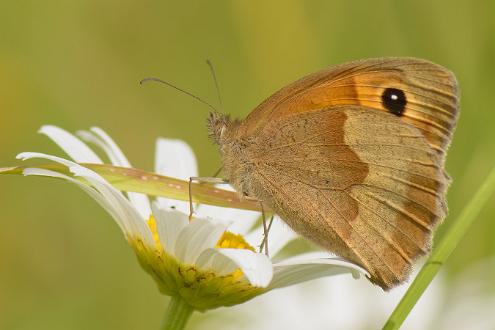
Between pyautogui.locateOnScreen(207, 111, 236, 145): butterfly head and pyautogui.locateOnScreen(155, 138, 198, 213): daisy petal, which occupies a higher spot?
pyautogui.locateOnScreen(207, 111, 236, 145): butterfly head

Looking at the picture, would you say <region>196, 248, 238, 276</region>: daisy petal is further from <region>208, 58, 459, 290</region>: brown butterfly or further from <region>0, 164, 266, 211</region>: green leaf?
<region>208, 58, 459, 290</region>: brown butterfly

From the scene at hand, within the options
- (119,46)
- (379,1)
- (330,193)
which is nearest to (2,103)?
(119,46)

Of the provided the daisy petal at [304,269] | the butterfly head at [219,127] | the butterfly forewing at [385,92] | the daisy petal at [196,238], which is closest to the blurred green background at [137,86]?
the butterfly forewing at [385,92]

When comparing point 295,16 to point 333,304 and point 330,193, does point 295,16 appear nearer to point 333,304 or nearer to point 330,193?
point 333,304

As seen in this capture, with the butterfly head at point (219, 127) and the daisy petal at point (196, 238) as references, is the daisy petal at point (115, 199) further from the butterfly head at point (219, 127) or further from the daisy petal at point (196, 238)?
the butterfly head at point (219, 127)

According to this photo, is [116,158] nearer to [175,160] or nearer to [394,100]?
[175,160]

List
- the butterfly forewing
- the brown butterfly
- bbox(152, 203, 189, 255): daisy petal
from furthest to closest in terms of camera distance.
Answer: the butterfly forewing → the brown butterfly → bbox(152, 203, 189, 255): daisy petal

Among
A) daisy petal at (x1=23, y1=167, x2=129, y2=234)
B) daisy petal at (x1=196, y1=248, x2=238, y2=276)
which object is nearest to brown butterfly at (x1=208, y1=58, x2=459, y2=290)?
daisy petal at (x1=196, y1=248, x2=238, y2=276)

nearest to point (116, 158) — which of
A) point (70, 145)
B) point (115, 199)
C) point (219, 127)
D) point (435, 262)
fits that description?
point (70, 145)
